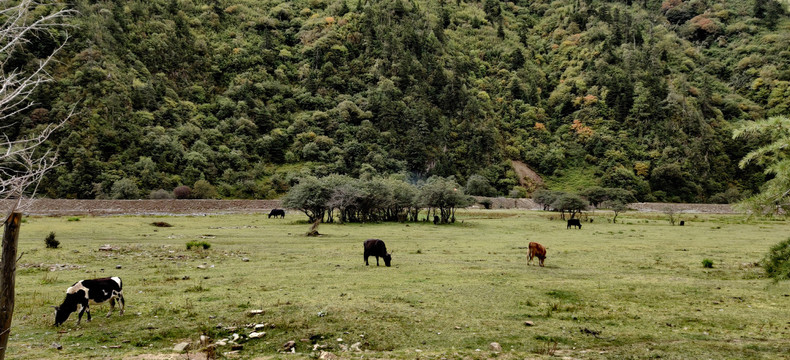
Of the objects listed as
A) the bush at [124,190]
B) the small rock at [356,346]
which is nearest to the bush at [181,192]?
the bush at [124,190]

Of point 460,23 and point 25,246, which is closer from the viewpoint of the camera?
point 25,246

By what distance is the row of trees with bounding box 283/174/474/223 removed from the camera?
49156 mm

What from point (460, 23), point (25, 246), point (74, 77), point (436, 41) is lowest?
point (25, 246)

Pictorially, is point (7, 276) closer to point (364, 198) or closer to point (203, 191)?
point (364, 198)

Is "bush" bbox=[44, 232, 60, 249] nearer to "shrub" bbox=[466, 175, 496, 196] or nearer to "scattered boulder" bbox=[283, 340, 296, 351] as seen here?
"scattered boulder" bbox=[283, 340, 296, 351]

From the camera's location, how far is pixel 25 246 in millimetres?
24469

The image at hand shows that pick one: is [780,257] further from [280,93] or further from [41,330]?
[280,93]

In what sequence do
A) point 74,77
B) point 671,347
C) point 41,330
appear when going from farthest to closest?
point 74,77
point 41,330
point 671,347

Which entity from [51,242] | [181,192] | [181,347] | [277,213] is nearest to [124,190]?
[181,192]

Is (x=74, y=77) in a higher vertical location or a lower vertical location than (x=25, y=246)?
higher

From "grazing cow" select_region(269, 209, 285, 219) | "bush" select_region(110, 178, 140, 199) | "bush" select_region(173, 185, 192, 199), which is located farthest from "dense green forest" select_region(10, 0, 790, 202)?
"grazing cow" select_region(269, 209, 285, 219)

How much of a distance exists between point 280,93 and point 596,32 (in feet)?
376

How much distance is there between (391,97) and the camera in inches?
4916

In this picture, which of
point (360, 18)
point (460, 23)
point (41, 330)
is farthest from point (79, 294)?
point (460, 23)
